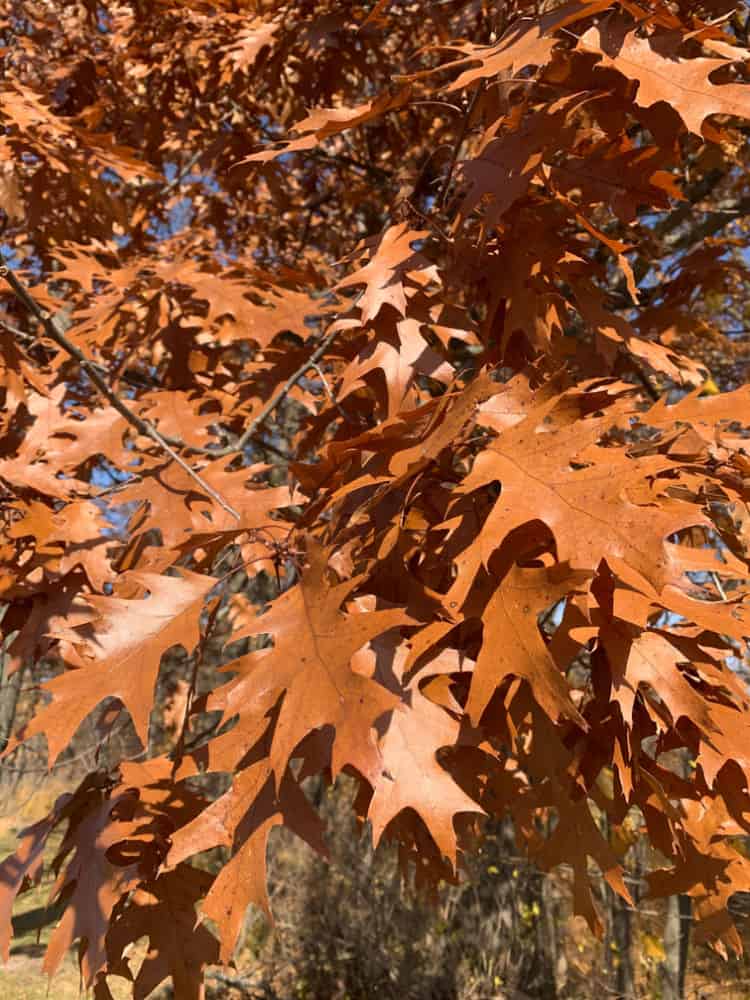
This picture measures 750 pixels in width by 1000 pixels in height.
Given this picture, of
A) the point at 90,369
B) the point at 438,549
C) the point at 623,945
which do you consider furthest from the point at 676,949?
the point at 90,369

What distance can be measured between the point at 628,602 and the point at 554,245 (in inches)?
34.1

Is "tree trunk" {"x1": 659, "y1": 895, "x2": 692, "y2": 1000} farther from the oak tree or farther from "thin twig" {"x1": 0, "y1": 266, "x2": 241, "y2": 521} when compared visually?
"thin twig" {"x1": 0, "y1": 266, "x2": 241, "y2": 521}

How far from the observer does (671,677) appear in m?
1.13

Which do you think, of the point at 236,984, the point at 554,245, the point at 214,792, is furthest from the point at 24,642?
the point at 214,792

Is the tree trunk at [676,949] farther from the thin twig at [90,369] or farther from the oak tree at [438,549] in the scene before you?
the thin twig at [90,369]

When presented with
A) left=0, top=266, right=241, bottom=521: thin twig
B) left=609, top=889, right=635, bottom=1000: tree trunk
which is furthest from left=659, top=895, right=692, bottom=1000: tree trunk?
left=0, top=266, right=241, bottom=521: thin twig

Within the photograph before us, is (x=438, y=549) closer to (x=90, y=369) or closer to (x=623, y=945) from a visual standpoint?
(x=90, y=369)

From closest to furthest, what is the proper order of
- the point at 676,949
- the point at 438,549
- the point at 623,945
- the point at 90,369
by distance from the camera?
the point at 438,549, the point at 90,369, the point at 676,949, the point at 623,945

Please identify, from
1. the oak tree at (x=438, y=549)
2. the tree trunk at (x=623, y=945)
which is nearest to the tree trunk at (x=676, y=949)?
the tree trunk at (x=623, y=945)

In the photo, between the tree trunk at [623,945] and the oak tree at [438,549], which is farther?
the tree trunk at [623,945]

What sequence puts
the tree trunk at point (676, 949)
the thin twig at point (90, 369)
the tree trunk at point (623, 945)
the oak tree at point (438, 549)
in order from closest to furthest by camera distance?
the oak tree at point (438, 549)
the thin twig at point (90, 369)
the tree trunk at point (676, 949)
the tree trunk at point (623, 945)

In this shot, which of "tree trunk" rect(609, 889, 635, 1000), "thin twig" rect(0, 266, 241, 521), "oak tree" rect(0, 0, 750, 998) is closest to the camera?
"oak tree" rect(0, 0, 750, 998)

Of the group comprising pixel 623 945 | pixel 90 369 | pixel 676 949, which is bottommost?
pixel 623 945

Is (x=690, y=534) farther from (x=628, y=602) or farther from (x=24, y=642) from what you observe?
(x=24, y=642)
